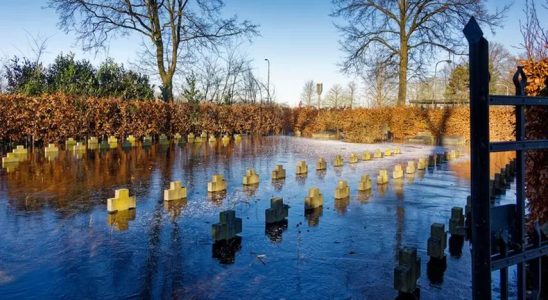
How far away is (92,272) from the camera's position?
4.36 metres

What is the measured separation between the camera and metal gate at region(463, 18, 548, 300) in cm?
221

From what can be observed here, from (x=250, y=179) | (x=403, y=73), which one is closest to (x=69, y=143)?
(x=250, y=179)

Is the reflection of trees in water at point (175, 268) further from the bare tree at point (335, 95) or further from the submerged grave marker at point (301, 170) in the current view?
the bare tree at point (335, 95)

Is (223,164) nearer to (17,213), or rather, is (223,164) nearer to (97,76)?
(17,213)

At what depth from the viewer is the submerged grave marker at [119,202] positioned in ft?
23.0

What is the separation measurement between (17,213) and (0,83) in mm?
38603

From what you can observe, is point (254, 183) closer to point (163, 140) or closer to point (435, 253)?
point (435, 253)

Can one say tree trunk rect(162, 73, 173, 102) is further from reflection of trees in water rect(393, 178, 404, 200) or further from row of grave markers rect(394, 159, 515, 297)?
row of grave markers rect(394, 159, 515, 297)

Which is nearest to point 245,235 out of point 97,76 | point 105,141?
point 105,141

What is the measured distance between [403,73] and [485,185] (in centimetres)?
3186

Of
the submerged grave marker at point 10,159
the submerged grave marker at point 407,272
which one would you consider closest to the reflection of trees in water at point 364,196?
the submerged grave marker at point 407,272

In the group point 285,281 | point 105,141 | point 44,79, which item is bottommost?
point 285,281

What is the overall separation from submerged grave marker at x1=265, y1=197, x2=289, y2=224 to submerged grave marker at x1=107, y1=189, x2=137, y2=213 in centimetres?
250

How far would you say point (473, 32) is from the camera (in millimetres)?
2213
